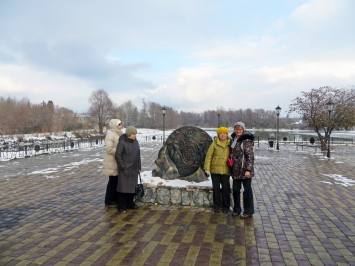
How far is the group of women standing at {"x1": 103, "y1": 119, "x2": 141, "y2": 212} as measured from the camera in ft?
15.4

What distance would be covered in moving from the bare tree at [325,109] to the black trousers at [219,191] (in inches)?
572

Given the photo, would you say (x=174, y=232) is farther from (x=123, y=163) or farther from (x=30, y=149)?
(x=30, y=149)

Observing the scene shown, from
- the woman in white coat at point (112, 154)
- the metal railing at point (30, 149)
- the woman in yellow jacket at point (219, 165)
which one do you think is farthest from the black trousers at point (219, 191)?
the metal railing at point (30, 149)

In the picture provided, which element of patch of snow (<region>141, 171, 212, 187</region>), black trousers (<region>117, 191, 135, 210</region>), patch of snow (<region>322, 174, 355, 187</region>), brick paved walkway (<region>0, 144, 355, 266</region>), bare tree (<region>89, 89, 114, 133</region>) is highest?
bare tree (<region>89, 89, 114, 133</region>)

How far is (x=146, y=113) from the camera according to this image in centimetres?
9431

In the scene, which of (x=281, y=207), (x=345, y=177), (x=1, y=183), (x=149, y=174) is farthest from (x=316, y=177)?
(x=1, y=183)

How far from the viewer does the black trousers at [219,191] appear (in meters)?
4.63

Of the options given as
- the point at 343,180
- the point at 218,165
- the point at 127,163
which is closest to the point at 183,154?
the point at 218,165

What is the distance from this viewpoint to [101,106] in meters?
50.8

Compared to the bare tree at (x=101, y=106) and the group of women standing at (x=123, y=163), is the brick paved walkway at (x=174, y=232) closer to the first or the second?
the group of women standing at (x=123, y=163)

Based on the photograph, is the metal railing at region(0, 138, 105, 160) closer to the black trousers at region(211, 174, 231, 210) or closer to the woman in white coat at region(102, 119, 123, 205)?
the woman in white coat at region(102, 119, 123, 205)

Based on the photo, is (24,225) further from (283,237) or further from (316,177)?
(316,177)

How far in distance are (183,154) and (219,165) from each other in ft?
4.51

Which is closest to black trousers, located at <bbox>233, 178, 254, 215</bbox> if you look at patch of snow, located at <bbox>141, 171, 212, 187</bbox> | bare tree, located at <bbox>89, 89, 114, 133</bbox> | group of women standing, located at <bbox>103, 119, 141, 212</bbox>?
patch of snow, located at <bbox>141, 171, 212, 187</bbox>
